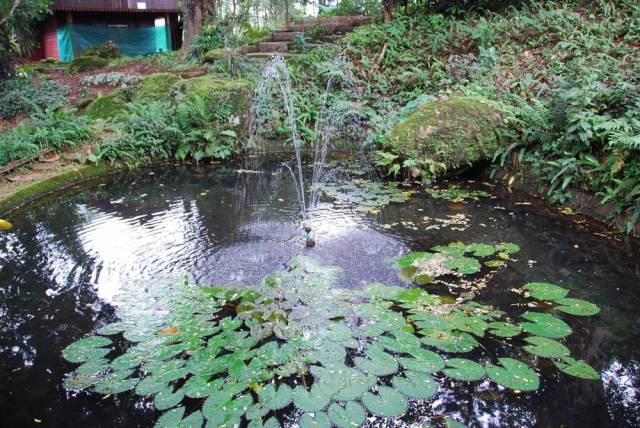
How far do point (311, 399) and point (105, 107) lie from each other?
9162mm

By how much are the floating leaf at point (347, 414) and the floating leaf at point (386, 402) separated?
6 centimetres

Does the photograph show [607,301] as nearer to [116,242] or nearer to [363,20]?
[116,242]

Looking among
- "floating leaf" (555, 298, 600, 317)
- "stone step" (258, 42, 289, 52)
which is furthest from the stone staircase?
"floating leaf" (555, 298, 600, 317)

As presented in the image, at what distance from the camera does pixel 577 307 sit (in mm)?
3303

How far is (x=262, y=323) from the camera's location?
9.95 ft

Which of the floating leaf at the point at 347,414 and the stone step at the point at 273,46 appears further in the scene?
the stone step at the point at 273,46

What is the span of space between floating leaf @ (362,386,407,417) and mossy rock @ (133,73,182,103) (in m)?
8.45

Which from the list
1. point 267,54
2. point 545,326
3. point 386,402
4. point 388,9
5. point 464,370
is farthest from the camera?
point 388,9

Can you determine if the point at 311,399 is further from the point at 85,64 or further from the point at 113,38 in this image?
the point at 113,38

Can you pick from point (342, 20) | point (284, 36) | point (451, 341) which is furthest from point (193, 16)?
point (451, 341)

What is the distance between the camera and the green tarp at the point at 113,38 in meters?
18.5

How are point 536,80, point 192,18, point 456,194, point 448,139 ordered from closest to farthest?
point 456,194, point 448,139, point 536,80, point 192,18

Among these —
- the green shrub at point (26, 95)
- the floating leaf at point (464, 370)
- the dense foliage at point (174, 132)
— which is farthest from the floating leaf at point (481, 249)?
the green shrub at point (26, 95)

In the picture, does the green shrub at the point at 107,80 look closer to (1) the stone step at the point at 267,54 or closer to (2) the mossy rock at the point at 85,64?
(2) the mossy rock at the point at 85,64
